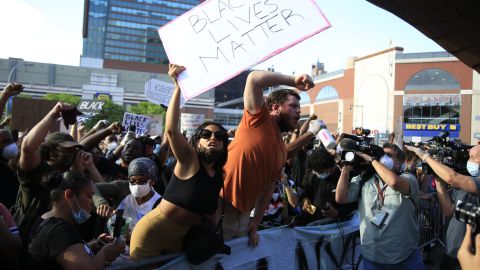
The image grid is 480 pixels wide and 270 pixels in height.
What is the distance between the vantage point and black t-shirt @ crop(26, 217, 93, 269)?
2029 mm

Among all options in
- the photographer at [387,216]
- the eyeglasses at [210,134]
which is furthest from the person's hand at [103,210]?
the photographer at [387,216]

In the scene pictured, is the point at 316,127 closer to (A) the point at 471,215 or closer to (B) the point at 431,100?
(A) the point at 471,215

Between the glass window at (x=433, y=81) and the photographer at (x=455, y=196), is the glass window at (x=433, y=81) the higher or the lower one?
the higher one

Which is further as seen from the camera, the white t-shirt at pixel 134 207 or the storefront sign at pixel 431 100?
the storefront sign at pixel 431 100

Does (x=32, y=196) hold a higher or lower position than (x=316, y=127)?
lower

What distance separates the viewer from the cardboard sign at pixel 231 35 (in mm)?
2580

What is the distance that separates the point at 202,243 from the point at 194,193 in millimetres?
374

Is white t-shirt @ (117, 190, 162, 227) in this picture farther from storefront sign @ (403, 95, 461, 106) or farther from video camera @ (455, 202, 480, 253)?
storefront sign @ (403, 95, 461, 106)

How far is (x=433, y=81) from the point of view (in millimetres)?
53625

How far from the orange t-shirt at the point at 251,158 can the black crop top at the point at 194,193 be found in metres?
0.26

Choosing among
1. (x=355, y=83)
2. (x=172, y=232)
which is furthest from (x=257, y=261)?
(x=355, y=83)

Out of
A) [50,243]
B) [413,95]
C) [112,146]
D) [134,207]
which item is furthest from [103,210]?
[413,95]

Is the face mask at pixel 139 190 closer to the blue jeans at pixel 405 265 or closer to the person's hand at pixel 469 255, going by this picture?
the blue jeans at pixel 405 265

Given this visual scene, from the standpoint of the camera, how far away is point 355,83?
6391 centimetres
